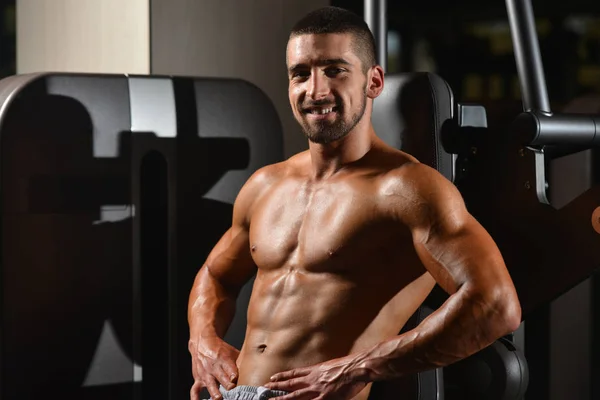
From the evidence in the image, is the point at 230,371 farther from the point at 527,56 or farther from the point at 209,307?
the point at 527,56

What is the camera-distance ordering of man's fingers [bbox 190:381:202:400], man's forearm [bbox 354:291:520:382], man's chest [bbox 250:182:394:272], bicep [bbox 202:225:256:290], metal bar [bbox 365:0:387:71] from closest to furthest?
man's forearm [bbox 354:291:520:382] → man's chest [bbox 250:182:394:272] → man's fingers [bbox 190:381:202:400] → bicep [bbox 202:225:256:290] → metal bar [bbox 365:0:387:71]

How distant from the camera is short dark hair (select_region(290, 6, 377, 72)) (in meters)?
1.32

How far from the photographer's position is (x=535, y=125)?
1518 millimetres

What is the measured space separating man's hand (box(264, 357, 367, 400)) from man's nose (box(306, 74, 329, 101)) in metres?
0.37

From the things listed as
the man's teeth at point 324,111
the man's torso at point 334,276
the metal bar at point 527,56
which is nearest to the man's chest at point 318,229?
the man's torso at point 334,276

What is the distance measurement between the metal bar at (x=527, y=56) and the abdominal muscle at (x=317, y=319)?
396mm

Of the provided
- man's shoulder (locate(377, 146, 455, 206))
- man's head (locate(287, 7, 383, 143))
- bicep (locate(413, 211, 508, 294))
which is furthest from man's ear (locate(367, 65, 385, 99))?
bicep (locate(413, 211, 508, 294))

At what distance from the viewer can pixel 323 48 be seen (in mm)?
1311

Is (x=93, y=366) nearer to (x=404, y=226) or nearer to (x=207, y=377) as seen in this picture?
(x=207, y=377)

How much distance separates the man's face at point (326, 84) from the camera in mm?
1311

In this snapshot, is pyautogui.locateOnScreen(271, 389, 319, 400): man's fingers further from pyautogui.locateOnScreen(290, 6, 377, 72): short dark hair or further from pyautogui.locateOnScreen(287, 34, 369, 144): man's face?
pyautogui.locateOnScreen(290, 6, 377, 72): short dark hair

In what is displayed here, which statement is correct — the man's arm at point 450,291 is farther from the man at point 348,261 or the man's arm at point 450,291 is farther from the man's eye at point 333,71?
the man's eye at point 333,71

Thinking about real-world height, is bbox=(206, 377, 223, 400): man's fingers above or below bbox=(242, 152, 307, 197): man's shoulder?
below

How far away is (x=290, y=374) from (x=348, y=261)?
7.0 inches
